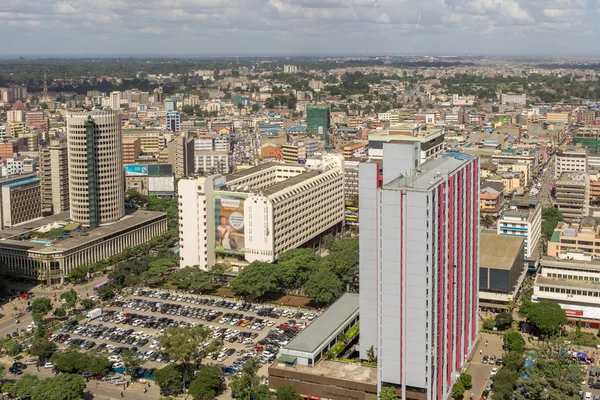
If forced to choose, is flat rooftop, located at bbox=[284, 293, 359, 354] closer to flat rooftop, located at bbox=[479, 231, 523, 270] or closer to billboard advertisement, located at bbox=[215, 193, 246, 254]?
flat rooftop, located at bbox=[479, 231, 523, 270]

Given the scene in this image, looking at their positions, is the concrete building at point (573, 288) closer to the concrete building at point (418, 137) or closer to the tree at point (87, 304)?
the concrete building at point (418, 137)

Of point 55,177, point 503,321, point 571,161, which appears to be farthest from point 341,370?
point 571,161

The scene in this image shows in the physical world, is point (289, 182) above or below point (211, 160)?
above

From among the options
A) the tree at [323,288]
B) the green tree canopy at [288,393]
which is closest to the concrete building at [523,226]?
the tree at [323,288]

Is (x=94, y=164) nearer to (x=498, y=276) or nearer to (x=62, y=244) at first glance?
(x=62, y=244)

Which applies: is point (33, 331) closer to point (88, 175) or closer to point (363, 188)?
point (88, 175)

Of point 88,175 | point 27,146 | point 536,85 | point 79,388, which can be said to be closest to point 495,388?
point 79,388

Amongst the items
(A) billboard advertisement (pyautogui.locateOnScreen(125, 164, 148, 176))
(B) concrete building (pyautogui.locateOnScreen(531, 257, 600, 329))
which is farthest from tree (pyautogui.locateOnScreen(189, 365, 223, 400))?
(A) billboard advertisement (pyautogui.locateOnScreen(125, 164, 148, 176))
